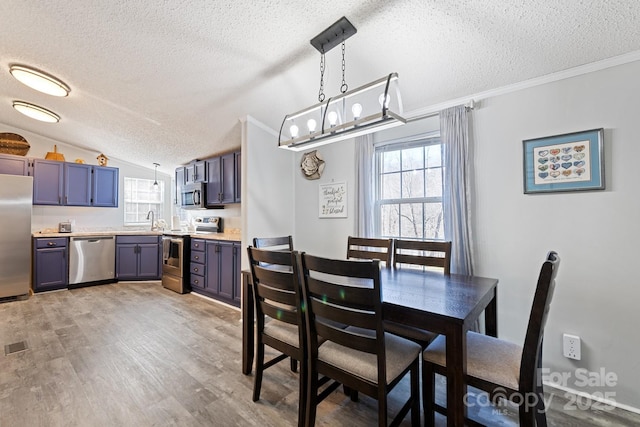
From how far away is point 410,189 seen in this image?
9.20 ft

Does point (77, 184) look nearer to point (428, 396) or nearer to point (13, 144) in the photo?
point (13, 144)

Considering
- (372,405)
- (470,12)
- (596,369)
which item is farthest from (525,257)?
(470,12)

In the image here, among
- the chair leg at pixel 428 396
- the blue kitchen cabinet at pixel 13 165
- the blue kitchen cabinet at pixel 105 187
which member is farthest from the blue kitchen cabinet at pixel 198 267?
the chair leg at pixel 428 396

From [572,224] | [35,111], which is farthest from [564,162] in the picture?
[35,111]

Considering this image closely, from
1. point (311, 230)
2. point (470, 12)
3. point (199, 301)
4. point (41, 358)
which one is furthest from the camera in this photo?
point (199, 301)

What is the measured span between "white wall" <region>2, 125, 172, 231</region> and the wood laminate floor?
85.2 inches

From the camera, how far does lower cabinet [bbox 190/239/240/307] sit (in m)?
3.60

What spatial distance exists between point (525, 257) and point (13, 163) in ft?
22.1

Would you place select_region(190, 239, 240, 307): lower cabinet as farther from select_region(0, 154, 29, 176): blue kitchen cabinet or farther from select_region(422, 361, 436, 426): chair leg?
select_region(0, 154, 29, 176): blue kitchen cabinet

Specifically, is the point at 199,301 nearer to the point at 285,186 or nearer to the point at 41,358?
the point at 41,358

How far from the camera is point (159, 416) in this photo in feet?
5.48

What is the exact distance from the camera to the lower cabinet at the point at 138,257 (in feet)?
16.1

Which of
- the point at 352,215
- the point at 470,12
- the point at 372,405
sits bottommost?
the point at 372,405

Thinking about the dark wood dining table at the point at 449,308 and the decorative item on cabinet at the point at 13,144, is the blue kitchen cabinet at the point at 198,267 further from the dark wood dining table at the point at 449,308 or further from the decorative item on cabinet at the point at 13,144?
the decorative item on cabinet at the point at 13,144
